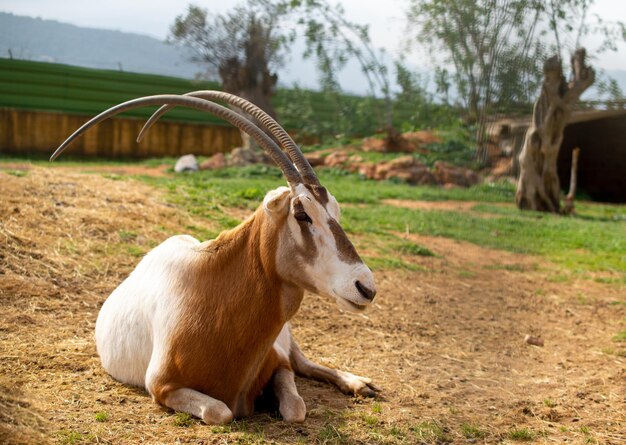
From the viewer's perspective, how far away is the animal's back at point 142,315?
13.1 ft

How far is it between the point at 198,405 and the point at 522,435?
1.61 m

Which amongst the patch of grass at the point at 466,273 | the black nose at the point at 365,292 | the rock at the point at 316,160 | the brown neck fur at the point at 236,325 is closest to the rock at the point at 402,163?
the rock at the point at 316,160

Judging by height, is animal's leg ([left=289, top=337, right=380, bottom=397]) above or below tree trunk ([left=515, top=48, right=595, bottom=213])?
below

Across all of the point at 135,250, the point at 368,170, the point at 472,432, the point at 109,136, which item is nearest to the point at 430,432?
the point at 472,432

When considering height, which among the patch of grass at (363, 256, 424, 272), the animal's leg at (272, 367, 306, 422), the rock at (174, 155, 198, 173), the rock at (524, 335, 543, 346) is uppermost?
the rock at (174, 155, 198, 173)

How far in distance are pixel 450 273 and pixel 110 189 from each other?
13.0 ft

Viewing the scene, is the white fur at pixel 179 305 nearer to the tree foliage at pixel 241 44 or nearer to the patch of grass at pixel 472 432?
the patch of grass at pixel 472 432

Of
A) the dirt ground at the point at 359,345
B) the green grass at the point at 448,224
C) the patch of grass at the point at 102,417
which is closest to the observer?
the patch of grass at the point at 102,417

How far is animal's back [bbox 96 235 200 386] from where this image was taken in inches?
157

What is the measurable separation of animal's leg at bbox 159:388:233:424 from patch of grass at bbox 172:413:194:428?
0.02m

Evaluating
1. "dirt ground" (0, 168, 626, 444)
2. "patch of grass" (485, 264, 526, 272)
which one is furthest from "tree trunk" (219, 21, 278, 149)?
"patch of grass" (485, 264, 526, 272)

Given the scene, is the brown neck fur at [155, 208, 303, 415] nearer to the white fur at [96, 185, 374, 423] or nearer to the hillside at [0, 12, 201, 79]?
the white fur at [96, 185, 374, 423]

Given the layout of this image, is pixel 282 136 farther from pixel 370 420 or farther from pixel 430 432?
pixel 430 432

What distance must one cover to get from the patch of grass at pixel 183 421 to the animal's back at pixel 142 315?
40cm
